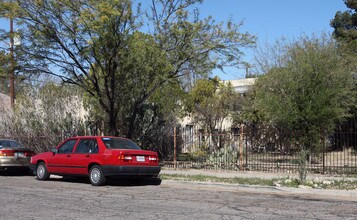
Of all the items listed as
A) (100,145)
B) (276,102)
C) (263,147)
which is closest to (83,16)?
(100,145)

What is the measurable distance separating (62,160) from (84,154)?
3.57 ft

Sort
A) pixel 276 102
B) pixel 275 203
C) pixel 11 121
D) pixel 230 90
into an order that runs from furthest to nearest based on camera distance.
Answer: pixel 230 90, pixel 11 121, pixel 276 102, pixel 275 203

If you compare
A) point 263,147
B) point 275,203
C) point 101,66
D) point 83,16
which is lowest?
point 275,203

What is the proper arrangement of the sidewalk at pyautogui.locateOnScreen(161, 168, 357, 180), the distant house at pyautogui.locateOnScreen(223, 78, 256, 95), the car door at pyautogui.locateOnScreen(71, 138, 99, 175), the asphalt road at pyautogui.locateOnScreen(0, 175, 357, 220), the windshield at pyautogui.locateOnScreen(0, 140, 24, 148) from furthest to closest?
the distant house at pyautogui.locateOnScreen(223, 78, 256, 95)
the windshield at pyautogui.locateOnScreen(0, 140, 24, 148)
the sidewalk at pyautogui.locateOnScreen(161, 168, 357, 180)
the car door at pyautogui.locateOnScreen(71, 138, 99, 175)
the asphalt road at pyautogui.locateOnScreen(0, 175, 357, 220)

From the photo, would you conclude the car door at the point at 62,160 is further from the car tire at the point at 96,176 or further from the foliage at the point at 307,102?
the foliage at the point at 307,102

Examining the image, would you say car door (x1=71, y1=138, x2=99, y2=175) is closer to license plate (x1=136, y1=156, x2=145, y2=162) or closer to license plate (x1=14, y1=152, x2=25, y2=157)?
license plate (x1=136, y1=156, x2=145, y2=162)

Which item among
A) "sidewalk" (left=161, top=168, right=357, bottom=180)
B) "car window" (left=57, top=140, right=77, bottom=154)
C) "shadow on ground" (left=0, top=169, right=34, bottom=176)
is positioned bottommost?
"shadow on ground" (left=0, top=169, right=34, bottom=176)

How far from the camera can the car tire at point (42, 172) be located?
1514cm

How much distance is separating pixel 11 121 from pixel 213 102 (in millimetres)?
12448

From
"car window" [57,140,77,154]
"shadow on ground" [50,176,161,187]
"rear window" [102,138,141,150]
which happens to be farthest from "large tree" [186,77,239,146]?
"rear window" [102,138,141,150]

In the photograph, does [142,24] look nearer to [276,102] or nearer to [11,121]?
[276,102]

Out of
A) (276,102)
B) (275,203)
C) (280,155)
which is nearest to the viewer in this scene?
(275,203)

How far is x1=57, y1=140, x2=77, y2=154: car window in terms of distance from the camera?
14.4 meters

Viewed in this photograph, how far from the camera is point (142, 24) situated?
1795 centimetres
